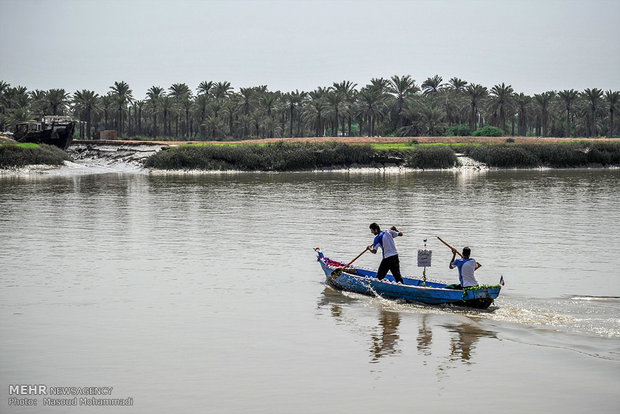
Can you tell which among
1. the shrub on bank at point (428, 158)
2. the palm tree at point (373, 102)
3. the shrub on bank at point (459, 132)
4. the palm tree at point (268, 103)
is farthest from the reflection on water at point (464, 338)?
the palm tree at point (268, 103)

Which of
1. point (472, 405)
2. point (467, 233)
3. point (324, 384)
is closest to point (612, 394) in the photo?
point (472, 405)

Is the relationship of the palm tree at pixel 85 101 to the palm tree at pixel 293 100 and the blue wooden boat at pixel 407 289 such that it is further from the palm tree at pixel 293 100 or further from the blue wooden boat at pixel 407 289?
the blue wooden boat at pixel 407 289

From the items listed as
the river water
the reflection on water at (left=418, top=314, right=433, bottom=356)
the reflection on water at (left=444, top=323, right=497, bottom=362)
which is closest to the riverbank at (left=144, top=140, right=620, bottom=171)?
the river water

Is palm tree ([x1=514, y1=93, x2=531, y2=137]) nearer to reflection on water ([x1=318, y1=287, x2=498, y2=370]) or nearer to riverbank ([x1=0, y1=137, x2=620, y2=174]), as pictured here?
riverbank ([x1=0, y1=137, x2=620, y2=174])

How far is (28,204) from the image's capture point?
48.5 m

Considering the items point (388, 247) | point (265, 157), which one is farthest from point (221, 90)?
point (388, 247)

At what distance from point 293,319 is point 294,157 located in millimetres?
76533

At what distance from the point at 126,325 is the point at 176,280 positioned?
5822 millimetres

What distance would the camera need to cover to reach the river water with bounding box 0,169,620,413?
13.3 meters

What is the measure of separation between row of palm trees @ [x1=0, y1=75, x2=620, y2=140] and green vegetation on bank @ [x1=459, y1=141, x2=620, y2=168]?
25955 millimetres

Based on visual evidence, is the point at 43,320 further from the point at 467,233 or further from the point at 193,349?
the point at 467,233

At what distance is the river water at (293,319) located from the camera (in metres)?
13.3

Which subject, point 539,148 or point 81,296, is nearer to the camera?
point 81,296

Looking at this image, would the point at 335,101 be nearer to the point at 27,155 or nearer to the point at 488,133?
the point at 488,133
